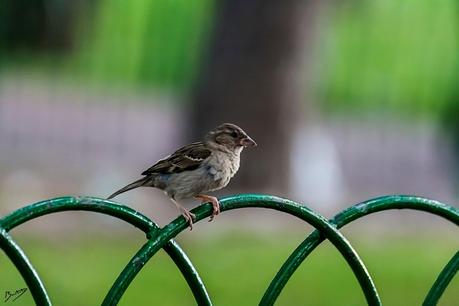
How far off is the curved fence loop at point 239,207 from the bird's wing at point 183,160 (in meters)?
0.74

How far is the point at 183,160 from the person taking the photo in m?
4.07

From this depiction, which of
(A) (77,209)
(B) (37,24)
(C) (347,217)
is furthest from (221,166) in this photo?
(B) (37,24)

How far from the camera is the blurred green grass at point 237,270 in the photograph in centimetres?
733

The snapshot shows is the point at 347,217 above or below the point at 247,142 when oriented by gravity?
below

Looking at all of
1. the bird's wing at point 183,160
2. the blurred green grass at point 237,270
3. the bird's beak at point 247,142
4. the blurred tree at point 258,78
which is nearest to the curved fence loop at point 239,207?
the bird's wing at point 183,160

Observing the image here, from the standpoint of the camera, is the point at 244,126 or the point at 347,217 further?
the point at 244,126

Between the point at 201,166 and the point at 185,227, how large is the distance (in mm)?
1036

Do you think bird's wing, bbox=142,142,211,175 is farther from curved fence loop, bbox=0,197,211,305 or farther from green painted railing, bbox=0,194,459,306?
curved fence loop, bbox=0,197,211,305

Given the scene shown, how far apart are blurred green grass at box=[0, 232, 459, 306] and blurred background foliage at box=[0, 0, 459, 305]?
0.06ft

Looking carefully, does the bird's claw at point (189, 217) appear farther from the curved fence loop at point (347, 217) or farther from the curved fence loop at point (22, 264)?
the curved fence loop at point (22, 264)

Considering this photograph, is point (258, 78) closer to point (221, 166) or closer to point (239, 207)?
point (221, 166)

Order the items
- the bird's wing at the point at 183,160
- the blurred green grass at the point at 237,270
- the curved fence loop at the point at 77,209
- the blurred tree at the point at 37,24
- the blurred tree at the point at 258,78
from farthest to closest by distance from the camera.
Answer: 1. the blurred tree at the point at 37,24
2. the blurred tree at the point at 258,78
3. the blurred green grass at the point at 237,270
4. the bird's wing at the point at 183,160
5. the curved fence loop at the point at 77,209

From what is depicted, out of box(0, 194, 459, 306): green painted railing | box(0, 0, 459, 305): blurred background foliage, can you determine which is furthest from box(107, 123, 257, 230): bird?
box(0, 0, 459, 305): blurred background foliage

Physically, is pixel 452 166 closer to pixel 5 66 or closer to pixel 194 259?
pixel 194 259
